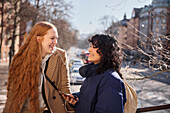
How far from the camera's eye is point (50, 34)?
191 cm

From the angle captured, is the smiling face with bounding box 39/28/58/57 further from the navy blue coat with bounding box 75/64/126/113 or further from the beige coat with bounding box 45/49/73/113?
the navy blue coat with bounding box 75/64/126/113

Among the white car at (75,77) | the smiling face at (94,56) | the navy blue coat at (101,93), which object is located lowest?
the white car at (75,77)

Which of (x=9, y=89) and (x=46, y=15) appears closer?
(x=9, y=89)

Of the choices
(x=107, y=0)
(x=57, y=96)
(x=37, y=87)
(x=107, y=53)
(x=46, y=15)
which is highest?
(x=46, y=15)

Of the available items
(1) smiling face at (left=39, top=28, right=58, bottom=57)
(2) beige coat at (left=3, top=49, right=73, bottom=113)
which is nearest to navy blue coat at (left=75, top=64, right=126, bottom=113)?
(2) beige coat at (left=3, top=49, right=73, bottom=113)

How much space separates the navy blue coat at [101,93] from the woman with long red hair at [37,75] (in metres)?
0.32

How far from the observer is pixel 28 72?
1.82m

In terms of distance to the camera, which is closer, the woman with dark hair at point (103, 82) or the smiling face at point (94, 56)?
the woman with dark hair at point (103, 82)

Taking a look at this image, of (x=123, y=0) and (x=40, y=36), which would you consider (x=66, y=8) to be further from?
(x=40, y=36)

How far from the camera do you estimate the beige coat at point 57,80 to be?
6.39ft

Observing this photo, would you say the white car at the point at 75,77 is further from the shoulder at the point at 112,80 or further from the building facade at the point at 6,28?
the building facade at the point at 6,28

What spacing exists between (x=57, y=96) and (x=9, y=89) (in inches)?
20.5

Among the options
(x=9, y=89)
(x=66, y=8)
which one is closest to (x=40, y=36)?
(x=9, y=89)

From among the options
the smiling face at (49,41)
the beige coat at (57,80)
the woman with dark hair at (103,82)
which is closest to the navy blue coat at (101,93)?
the woman with dark hair at (103,82)
